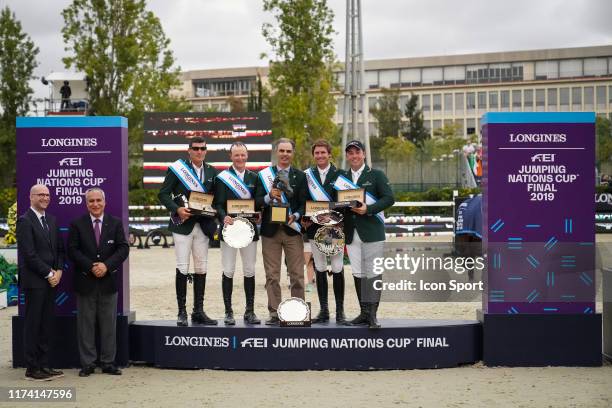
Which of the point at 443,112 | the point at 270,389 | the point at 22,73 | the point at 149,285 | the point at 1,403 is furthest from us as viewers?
the point at 443,112

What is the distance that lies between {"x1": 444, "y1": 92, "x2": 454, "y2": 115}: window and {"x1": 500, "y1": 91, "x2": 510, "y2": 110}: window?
511cm

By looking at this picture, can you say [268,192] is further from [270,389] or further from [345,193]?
[270,389]

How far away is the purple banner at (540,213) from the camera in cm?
897

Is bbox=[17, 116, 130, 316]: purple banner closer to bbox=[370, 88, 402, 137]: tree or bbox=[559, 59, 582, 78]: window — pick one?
bbox=[370, 88, 402, 137]: tree

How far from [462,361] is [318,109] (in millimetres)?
24333

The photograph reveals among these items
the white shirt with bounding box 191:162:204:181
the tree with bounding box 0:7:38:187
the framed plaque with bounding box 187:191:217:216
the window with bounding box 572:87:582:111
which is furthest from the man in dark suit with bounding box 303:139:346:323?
the window with bounding box 572:87:582:111

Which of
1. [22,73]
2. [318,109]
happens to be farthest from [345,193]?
[22,73]

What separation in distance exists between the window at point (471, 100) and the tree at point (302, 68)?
54.6 m

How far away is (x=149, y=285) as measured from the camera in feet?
54.2

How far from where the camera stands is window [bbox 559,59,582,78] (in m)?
79.9

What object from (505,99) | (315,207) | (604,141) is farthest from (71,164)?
(505,99)

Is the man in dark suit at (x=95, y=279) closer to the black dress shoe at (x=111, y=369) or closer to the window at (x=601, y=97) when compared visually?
the black dress shoe at (x=111, y=369)

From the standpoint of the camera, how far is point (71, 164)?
9.07 metres

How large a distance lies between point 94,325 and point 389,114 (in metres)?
71.6
